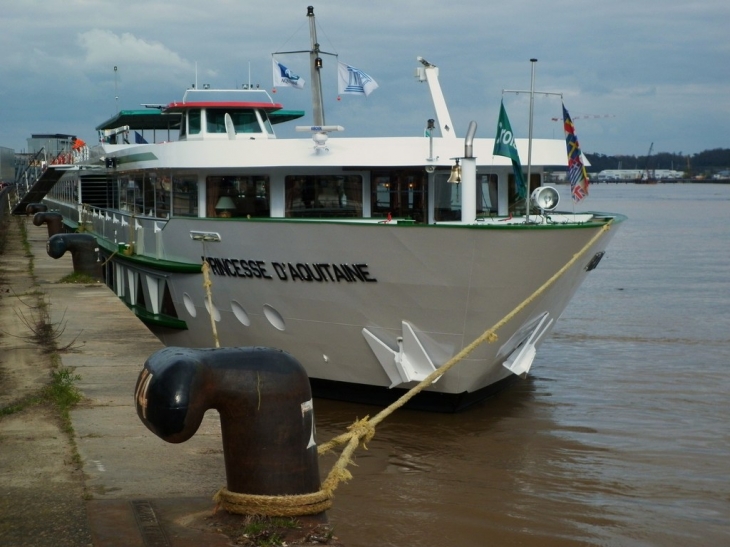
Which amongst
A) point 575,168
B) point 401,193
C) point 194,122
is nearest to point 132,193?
point 194,122

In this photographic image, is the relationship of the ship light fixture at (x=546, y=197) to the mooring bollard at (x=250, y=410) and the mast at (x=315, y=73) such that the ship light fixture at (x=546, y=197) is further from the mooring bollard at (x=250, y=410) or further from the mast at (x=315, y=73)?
the mooring bollard at (x=250, y=410)

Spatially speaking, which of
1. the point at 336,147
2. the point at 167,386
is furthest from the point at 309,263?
the point at 167,386

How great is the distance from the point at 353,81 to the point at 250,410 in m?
9.60

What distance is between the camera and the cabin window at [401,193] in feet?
40.3

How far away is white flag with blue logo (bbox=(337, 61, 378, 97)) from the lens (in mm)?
13641

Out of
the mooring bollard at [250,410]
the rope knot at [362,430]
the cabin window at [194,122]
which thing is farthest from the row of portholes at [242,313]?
the mooring bollard at [250,410]

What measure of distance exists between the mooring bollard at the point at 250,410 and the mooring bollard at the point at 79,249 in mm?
11653

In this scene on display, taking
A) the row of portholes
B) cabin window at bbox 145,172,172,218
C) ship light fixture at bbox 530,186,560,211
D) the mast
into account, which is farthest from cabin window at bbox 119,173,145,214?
ship light fixture at bbox 530,186,560,211

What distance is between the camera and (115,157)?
57.4 feet

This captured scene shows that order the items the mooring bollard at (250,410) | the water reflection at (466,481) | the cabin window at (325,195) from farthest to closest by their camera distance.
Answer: the cabin window at (325,195) < the water reflection at (466,481) < the mooring bollard at (250,410)

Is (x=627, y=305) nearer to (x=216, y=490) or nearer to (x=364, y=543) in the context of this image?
(x=364, y=543)

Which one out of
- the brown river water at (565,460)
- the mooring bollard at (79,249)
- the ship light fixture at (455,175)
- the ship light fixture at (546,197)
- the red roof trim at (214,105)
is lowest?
the brown river water at (565,460)

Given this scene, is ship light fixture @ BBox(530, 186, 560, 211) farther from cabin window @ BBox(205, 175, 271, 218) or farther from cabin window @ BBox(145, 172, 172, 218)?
cabin window @ BBox(145, 172, 172, 218)

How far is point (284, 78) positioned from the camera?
1438 centimetres
